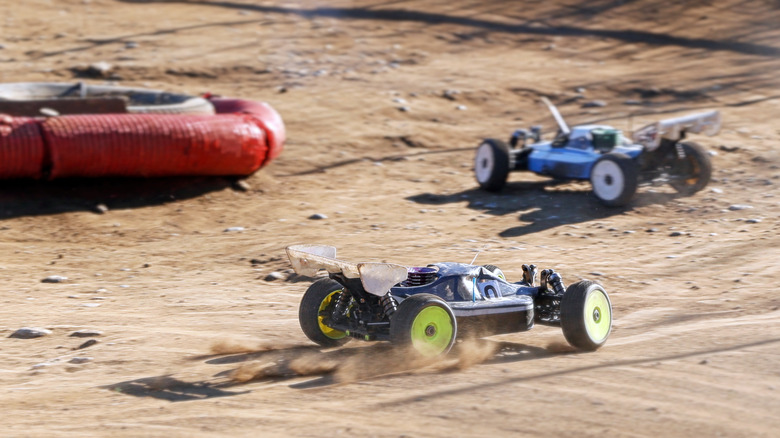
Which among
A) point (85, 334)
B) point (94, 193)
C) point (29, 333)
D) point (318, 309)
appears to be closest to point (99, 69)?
point (94, 193)

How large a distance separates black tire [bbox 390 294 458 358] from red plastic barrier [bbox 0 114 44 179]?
6.46 meters

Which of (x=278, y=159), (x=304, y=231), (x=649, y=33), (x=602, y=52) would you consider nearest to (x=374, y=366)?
(x=304, y=231)

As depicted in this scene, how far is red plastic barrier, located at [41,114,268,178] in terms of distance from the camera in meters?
11.6

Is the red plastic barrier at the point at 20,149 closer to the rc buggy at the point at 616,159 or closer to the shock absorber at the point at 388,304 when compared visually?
the rc buggy at the point at 616,159

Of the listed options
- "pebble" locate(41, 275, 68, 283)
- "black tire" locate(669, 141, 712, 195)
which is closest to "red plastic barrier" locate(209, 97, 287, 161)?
"pebble" locate(41, 275, 68, 283)

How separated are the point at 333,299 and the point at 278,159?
7037 mm

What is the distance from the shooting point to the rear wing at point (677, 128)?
38.9 feet

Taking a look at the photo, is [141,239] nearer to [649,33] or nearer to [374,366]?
[374,366]

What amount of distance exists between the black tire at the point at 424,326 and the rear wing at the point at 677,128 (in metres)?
6.22

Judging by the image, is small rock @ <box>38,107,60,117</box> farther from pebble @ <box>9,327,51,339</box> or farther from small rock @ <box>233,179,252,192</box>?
pebble @ <box>9,327,51,339</box>

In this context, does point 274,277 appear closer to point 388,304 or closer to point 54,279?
point 54,279

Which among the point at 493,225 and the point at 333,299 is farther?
the point at 493,225

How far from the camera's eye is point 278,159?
545 inches

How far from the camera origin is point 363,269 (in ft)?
20.9
